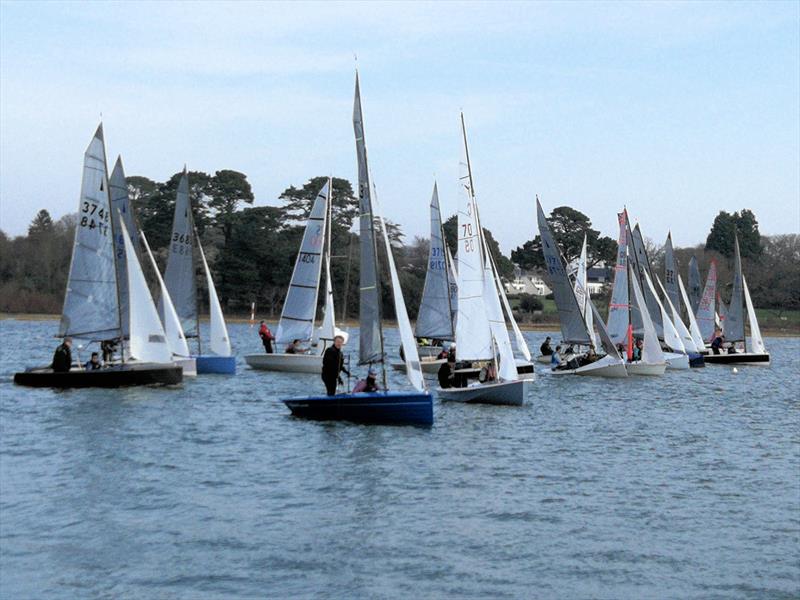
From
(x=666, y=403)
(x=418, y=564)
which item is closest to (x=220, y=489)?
(x=418, y=564)

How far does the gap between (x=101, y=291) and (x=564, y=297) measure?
1770 centimetres

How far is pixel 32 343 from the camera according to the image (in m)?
57.5

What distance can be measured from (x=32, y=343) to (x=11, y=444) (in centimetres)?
3806

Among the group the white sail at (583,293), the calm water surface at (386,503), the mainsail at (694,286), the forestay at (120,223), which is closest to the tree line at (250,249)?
the mainsail at (694,286)

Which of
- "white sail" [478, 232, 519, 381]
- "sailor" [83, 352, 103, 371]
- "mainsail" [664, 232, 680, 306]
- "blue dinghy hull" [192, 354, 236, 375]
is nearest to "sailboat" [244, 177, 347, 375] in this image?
"blue dinghy hull" [192, 354, 236, 375]

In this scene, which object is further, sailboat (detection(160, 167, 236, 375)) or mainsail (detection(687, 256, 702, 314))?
mainsail (detection(687, 256, 702, 314))

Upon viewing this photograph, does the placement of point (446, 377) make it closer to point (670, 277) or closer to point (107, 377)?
point (107, 377)

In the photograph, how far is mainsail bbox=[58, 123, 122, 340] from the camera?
3011cm

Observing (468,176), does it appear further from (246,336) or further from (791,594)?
(246,336)

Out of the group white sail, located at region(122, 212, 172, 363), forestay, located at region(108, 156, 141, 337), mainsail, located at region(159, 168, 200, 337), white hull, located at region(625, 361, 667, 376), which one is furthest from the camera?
white hull, located at region(625, 361, 667, 376)

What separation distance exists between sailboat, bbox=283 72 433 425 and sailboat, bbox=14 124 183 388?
25.6 ft

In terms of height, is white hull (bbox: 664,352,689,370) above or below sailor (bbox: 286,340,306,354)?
below

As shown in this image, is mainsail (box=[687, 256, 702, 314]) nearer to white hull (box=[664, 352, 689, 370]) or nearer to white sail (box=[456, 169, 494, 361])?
white hull (box=[664, 352, 689, 370])

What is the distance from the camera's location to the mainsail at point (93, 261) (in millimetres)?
Result: 30109
